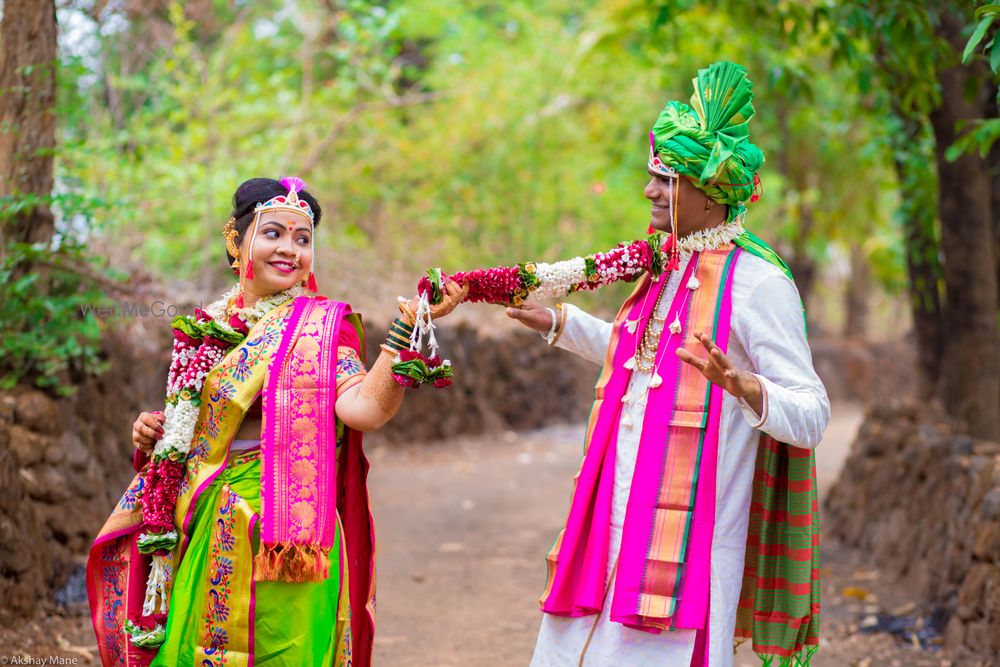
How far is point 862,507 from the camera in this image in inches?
319

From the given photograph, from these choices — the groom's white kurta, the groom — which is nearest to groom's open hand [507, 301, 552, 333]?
the groom

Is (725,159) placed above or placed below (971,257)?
below

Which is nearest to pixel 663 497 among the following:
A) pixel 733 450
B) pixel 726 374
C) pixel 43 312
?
pixel 733 450

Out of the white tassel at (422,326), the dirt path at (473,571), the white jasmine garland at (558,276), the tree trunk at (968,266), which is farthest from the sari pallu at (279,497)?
the tree trunk at (968,266)

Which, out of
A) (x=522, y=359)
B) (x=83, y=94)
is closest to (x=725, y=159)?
(x=83, y=94)

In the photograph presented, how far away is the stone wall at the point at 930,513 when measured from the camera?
5.38 metres

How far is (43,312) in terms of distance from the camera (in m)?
5.80

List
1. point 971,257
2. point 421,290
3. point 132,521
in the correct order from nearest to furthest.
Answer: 1. point 421,290
2. point 132,521
3. point 971,257

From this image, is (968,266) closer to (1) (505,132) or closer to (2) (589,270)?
(2) (589,270)

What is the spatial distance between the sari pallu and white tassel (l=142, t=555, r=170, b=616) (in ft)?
0.18

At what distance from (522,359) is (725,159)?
10684 millimetres

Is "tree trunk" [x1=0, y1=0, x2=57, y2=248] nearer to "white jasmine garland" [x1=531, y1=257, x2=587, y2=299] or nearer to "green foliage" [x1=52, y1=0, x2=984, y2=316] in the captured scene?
"green foliage" [x1=52, y1=0, x2=984, y2=316]

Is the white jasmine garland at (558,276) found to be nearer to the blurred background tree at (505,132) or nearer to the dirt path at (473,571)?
the blurred background tree at (505,132)

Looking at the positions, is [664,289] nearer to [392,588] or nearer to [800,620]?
[800,620]
